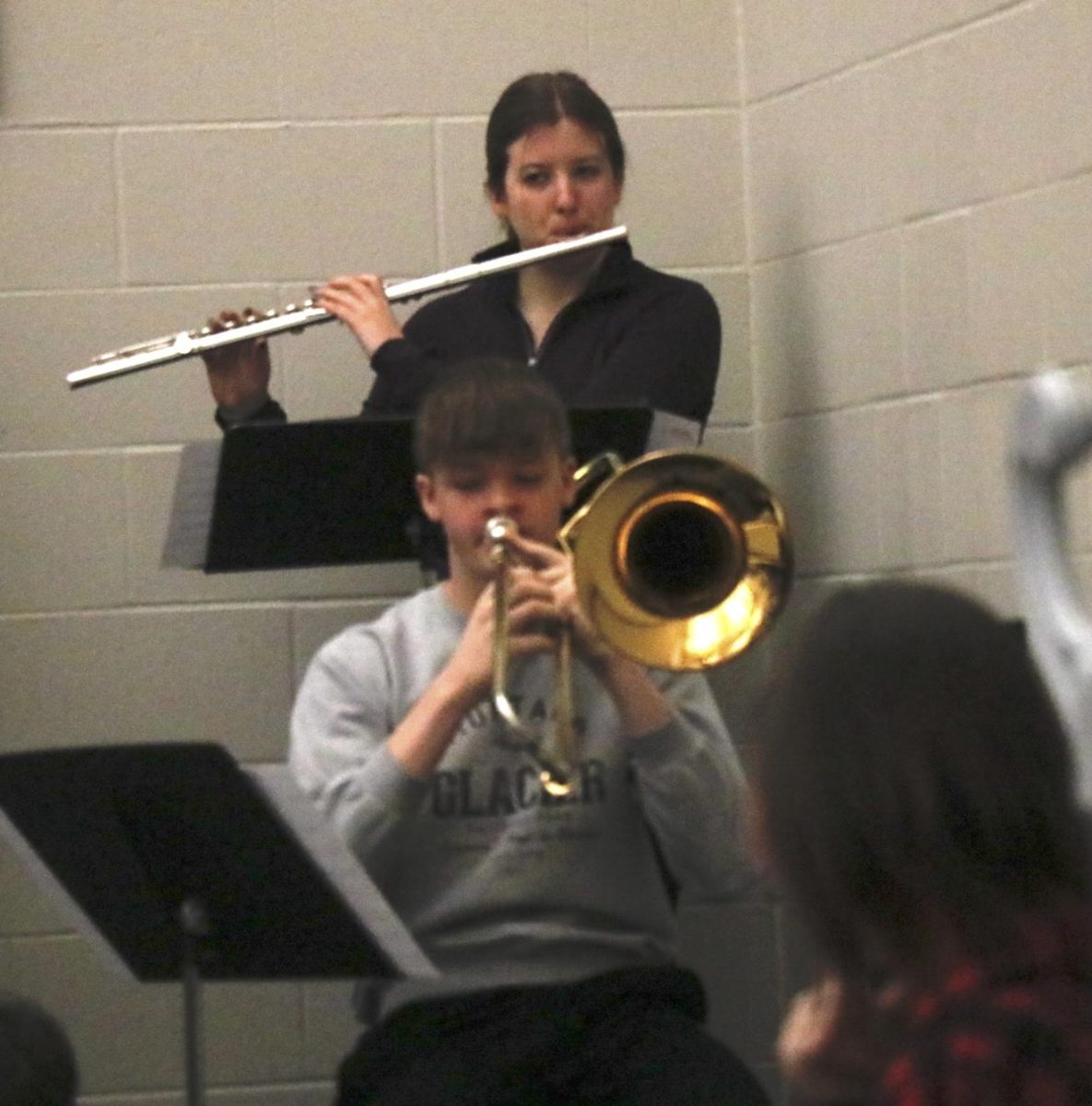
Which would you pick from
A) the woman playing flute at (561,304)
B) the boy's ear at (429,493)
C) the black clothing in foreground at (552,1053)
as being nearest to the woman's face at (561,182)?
the woman playing flute at (561,304)

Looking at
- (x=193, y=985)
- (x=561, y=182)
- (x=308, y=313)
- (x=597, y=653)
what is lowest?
(x=193, y=985)

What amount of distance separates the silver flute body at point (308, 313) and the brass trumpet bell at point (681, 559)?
0.57 meters

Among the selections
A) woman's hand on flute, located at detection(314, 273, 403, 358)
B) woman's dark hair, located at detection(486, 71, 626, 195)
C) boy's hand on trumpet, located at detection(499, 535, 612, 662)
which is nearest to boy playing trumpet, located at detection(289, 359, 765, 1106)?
boy's hand on trumpet, located at detection(499, 535, 612, 662)

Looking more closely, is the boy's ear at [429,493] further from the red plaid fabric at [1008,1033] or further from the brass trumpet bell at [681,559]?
the red plaid fabric at [1008,1033]

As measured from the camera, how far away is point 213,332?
333 centimetres

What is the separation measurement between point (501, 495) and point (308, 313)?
2.30 feet

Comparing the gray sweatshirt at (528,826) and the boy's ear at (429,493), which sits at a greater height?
the boy's ear at (429,493)

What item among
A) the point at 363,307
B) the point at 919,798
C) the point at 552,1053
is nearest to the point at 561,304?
the point at 363,307

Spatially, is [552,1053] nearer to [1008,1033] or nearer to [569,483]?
[569,483]

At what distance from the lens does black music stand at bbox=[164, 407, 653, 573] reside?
9.32ft

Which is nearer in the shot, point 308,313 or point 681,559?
point 681,559

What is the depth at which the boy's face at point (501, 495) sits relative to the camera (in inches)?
106

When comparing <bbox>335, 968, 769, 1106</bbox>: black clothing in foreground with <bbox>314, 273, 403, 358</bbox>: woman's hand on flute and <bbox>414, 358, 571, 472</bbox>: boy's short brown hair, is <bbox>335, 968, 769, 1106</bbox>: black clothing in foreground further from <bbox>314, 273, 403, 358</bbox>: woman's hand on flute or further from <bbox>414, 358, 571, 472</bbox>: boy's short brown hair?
<bbox>314, 273, 403, 358</bbox>: woman's hand on flute

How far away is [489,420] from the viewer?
8.95 ft
